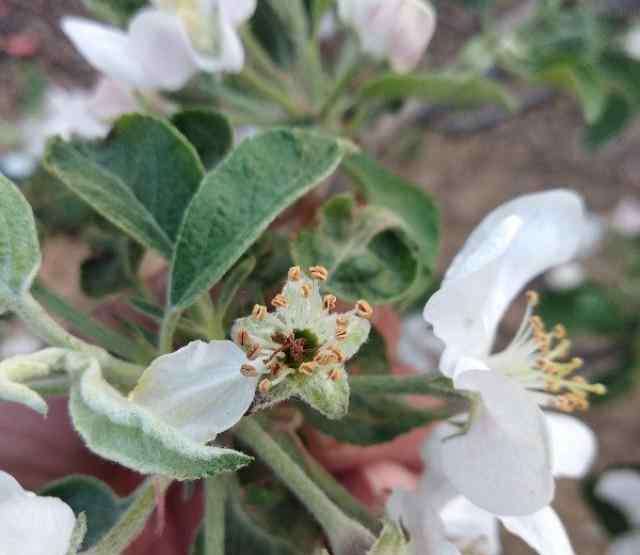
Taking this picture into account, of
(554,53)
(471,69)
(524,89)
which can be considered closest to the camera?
(471,69)

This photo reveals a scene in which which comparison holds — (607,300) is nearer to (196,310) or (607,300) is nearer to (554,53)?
(554,53)

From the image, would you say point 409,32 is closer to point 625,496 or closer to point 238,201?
point 238,201

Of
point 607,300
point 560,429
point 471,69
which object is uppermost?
point 471,69

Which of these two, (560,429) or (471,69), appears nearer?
(560,429)

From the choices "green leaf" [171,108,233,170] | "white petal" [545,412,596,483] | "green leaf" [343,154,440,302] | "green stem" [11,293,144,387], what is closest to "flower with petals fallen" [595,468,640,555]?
"white petal" [545,412,596,483]

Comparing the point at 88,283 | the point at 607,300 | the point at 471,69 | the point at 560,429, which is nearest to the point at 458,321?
the point at 560,429

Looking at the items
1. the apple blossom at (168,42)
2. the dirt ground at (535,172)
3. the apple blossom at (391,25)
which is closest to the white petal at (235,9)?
the apple blossom at (168,42)

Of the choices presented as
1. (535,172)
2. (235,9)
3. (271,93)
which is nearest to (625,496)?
(271,93)
